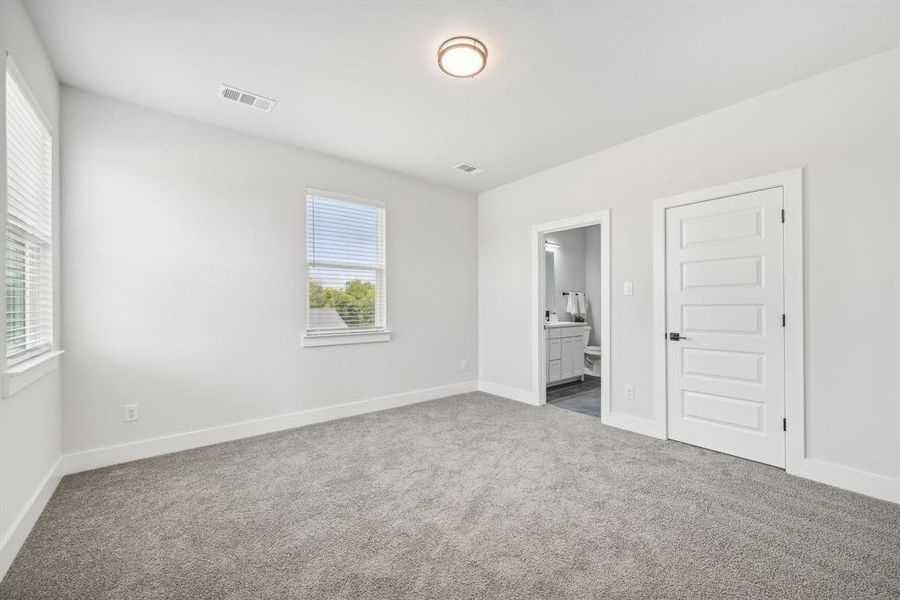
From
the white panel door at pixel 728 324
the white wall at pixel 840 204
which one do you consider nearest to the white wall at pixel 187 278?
the white panel door at pixel 728 324

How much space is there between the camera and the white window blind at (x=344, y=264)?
3939mm

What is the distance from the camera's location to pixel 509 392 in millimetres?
4879

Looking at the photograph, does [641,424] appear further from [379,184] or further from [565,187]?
[379,184]

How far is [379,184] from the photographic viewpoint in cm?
440

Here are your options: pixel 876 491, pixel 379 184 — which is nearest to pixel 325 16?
pixel 379 184

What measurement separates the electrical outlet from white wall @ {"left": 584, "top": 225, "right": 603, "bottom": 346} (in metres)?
6.14

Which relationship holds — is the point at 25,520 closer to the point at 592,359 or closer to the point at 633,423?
the point at 633,423

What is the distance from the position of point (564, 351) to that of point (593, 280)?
6.14ft

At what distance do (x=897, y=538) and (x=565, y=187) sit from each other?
3.47 m

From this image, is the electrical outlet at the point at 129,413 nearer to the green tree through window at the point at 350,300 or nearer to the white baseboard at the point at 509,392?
the green tree through window at the point at 350,300

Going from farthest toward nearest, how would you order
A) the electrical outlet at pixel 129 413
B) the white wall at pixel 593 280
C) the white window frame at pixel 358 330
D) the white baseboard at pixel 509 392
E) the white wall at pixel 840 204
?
the white wall at pixel 593 280, the white baseboard at pixel 509 392, the white window frame at pixel 358 330, the electrical outlet at pixel 129 413, the white wall at pixel 840 204

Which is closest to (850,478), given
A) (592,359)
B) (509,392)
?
(509,392)

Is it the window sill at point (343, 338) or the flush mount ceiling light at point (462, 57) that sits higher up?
the flush mount ceiling light at point (462, 57)

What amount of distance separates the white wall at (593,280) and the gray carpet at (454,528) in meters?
3.80
